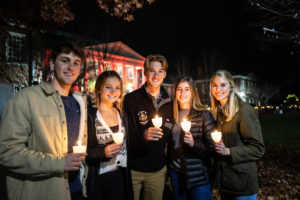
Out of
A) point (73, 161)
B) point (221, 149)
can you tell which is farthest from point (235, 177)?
point (73, 161)

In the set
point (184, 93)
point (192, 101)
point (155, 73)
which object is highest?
point (155, 73)

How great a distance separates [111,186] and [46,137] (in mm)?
1314

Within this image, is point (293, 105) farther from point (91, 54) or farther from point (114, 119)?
point (114, 119)

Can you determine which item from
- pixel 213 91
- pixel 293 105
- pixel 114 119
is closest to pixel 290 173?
pixel 213 91

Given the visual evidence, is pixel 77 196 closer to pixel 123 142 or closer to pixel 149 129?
pixel 123 142

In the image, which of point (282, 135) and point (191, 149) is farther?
point (282, 135)

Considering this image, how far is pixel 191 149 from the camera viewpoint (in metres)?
3.31

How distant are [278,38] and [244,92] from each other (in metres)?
64.7

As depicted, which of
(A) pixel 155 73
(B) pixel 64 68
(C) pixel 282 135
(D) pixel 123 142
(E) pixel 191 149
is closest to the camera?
(B) pixel 64 68

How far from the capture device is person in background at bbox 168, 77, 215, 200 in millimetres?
3250

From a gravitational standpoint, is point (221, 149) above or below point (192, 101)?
below

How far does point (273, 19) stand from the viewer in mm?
6621

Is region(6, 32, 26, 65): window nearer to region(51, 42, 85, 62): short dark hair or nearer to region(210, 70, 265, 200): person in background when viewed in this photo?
region(51, 42, 85, 62): short dark hair

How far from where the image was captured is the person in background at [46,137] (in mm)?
1976
